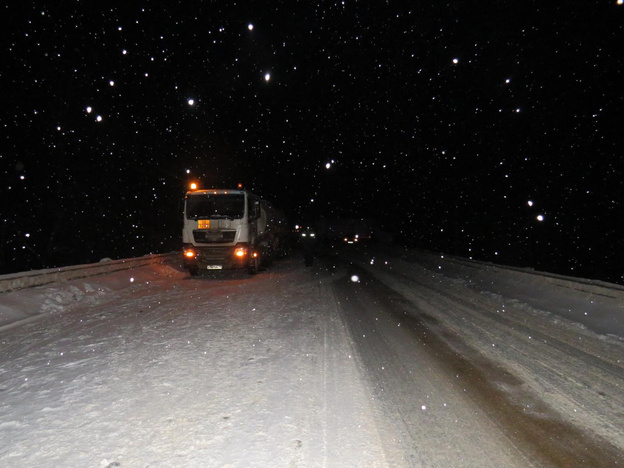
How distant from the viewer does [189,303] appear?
11.4 meters

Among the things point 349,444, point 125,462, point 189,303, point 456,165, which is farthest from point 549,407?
point 456,165

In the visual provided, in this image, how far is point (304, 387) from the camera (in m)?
5.31

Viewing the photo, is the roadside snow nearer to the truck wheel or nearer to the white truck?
the white truck

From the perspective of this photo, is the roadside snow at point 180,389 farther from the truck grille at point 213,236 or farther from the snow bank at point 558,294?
the truck grille at point 213,236

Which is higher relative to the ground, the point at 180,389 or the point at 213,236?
the point at 213,236

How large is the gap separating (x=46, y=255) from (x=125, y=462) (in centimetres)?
1570

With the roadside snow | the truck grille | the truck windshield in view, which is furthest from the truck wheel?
the roadside snow

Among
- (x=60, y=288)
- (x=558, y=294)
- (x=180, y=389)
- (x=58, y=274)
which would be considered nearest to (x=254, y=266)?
(x=58, y=274)

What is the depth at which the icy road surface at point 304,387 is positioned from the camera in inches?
152

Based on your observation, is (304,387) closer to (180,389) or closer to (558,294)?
(180,389)

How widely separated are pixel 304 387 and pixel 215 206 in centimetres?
1305

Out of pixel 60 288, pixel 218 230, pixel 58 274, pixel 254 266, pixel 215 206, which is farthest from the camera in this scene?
pixel 254 266

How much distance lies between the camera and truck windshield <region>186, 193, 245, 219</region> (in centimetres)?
1731

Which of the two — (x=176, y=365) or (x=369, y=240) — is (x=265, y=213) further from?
(x=369, y=240)
